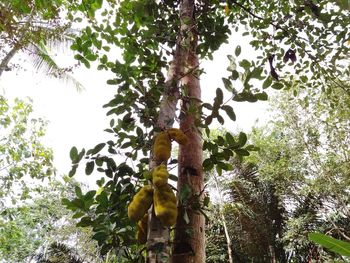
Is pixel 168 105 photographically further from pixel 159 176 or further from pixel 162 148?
pixel 159 176

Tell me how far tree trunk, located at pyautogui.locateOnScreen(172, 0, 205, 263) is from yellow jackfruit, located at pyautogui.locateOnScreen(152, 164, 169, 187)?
0.18 meters

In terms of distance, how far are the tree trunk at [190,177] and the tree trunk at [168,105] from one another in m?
0.01

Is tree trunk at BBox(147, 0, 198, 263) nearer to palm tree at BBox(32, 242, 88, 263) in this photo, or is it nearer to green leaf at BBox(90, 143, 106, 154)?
green leaf at BBox(90, 143, 106, 154)

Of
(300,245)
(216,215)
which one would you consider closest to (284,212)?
(300,245)

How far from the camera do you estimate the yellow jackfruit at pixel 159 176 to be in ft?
3.91

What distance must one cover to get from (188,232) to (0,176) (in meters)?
6.61

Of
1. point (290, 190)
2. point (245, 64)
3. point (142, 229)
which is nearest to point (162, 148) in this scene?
point (142, 229)

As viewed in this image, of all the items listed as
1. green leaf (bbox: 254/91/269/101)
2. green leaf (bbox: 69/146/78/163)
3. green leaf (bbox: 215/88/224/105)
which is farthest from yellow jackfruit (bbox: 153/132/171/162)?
green leaf (bbox: 69/146/78/163)

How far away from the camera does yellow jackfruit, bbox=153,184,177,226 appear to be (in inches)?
43.7

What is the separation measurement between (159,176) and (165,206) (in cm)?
12

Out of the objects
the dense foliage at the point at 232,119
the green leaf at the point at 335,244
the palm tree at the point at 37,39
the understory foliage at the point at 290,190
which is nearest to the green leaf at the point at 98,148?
the dense foliage at the point at 232,119

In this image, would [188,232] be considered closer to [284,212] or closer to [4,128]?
[4,128]

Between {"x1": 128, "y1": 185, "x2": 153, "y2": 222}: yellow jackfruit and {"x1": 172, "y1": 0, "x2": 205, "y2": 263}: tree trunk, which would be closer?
{"x1": 128, "y1": 185, "x2": 153, "y2": 222}: yellow jackfruit

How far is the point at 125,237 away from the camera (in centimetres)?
161
